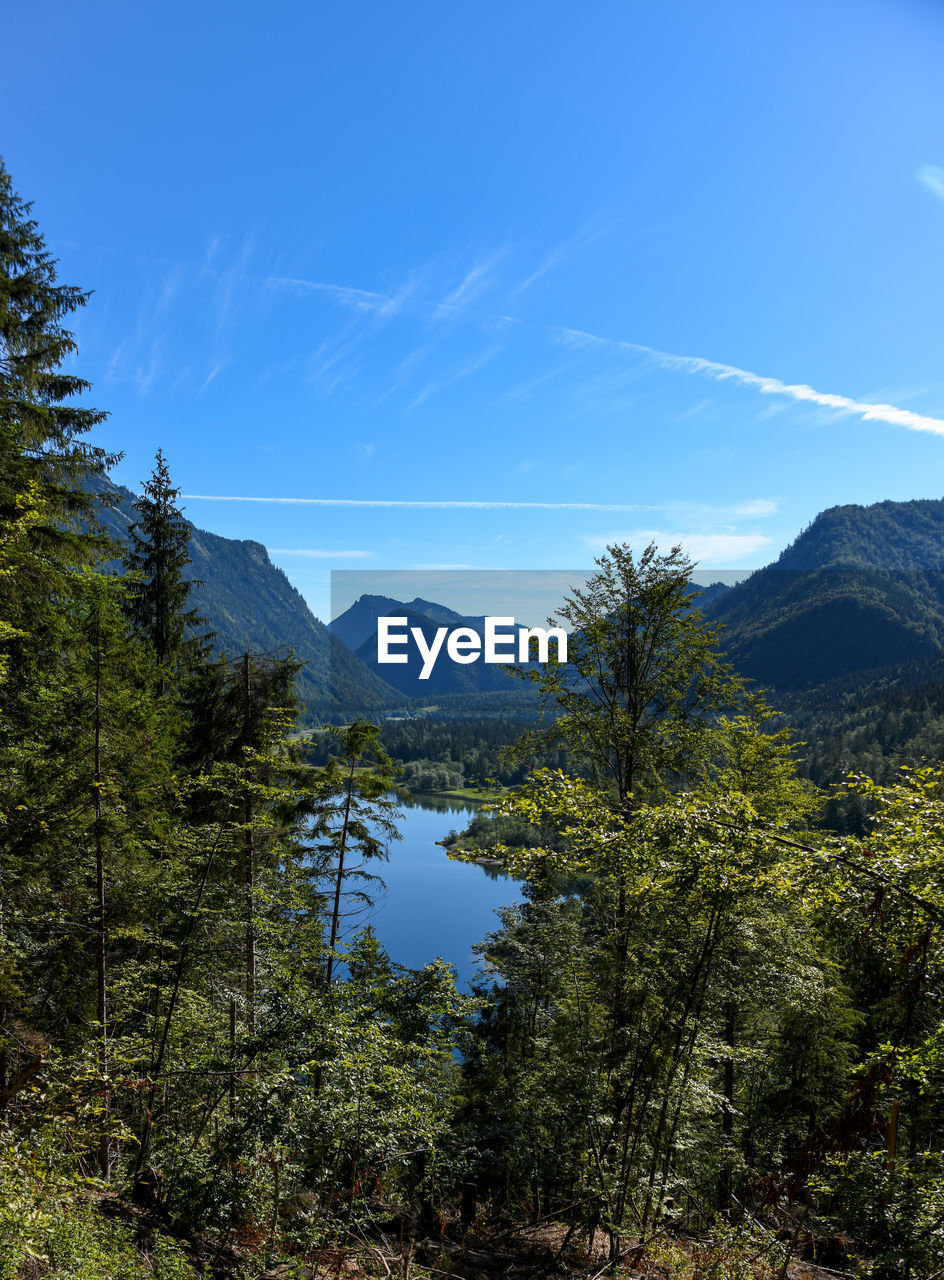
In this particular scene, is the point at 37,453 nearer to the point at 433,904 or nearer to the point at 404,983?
the point at 404,983

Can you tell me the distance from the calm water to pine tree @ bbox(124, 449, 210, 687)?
51.3 feet

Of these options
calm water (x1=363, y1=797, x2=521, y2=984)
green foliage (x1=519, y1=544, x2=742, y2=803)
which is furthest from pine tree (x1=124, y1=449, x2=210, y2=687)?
calm water (x1=363, y1=797, x2=521, y2=984)

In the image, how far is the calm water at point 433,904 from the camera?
46.4 meters

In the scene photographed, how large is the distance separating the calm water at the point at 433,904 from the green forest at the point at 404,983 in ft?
64.8

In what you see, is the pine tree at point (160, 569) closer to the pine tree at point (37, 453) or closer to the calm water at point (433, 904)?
the pine tree at point (37, 453)

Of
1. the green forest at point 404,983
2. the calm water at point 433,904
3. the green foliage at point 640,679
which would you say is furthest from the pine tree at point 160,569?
the calm water at point 433,904

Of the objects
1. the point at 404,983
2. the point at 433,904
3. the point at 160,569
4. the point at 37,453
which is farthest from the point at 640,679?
the point at 433,904

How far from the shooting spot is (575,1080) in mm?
8930

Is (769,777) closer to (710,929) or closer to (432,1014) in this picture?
(710,929)

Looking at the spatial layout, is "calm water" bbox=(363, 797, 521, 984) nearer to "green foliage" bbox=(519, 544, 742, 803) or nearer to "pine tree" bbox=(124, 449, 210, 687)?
"pine tree" bbox=(124, 449, 210, 687)

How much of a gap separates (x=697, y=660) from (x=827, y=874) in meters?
5.81

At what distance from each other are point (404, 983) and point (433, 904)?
188 feet

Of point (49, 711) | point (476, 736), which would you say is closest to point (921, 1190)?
point (49, 711)

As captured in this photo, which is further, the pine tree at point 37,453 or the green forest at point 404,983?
the pine tree at point 37,453
